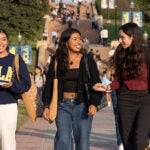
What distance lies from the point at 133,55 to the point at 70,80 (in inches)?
28.6

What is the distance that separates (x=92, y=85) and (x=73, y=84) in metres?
0.20

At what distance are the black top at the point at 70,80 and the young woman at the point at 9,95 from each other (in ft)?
1.23

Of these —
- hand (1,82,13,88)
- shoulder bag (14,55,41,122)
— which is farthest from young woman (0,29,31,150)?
shoulder bag (14,55,41,122)

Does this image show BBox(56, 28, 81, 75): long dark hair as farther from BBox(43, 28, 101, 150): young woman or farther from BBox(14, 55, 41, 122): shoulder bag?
BBox(14, 55, 41, 122): shoulder bag

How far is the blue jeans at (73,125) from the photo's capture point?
7.09m

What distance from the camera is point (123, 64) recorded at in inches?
271

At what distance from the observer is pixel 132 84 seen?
6.88 meters

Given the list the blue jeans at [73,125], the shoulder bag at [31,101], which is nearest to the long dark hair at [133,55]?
the blue jeans at [73,125]

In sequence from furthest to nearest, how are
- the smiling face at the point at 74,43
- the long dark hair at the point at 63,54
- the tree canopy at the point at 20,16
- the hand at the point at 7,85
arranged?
the tree canopy at the point at 20,16, the smiling face at the point at 74,43, the long dark hair at the point at 63,54, the hand at the point at 7,85

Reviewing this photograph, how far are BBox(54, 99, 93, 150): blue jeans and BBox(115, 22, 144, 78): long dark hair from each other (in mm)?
642

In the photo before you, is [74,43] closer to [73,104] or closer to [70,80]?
[70,80]

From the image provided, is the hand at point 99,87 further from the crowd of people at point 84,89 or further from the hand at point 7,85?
the hand at point 7,85

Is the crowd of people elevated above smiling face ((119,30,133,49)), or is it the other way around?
smiling face ((119,30,133,49))

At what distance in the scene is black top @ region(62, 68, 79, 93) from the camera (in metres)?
7.12
